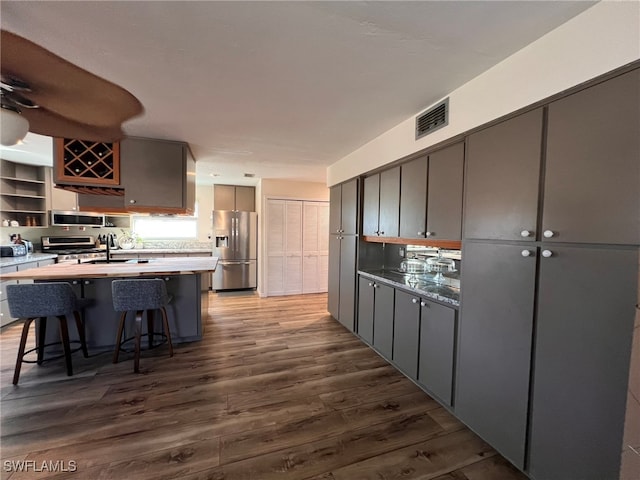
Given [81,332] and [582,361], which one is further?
[81,332]

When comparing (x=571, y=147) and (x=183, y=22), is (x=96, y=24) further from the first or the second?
(x=571, y=147)

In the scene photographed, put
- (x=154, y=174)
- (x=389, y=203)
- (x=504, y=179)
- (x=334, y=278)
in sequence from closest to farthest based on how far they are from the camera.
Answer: (x=504, y=179), (x=389, y=203), (x=154, y=174), (x=334, y=278)

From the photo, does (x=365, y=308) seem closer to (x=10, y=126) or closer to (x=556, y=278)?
(x=556, y=278)

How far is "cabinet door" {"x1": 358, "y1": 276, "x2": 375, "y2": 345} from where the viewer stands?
→ 315cm

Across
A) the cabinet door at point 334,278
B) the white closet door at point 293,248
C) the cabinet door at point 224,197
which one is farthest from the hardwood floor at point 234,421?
the cabinet door at point 224,197

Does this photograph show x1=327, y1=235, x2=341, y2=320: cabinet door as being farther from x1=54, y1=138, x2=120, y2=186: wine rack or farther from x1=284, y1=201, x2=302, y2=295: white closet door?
x1=54, y1=138, x2=120, y2=186: wine rack

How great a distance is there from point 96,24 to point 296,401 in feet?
8.92

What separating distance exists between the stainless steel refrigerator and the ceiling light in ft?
12.8

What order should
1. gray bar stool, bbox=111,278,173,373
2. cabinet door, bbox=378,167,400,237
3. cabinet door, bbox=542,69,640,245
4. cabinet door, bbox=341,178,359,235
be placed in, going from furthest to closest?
cabinet door, bbox=341,178,359,235
cabinet door, bbox=378,167,400,237
gray bar stool, bbox=111,278,173,373
cabinet door, bbox=542,69,640,245

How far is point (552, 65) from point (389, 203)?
64.9 inches

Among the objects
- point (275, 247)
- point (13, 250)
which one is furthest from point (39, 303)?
point (275, 247)

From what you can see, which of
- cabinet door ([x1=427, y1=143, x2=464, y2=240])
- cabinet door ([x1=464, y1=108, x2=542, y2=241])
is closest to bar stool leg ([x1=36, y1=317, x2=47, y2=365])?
cabinet door ([x1=427, y1=143, x2=464, y2=240])

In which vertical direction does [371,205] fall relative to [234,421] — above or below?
above

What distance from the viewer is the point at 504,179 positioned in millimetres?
1620
